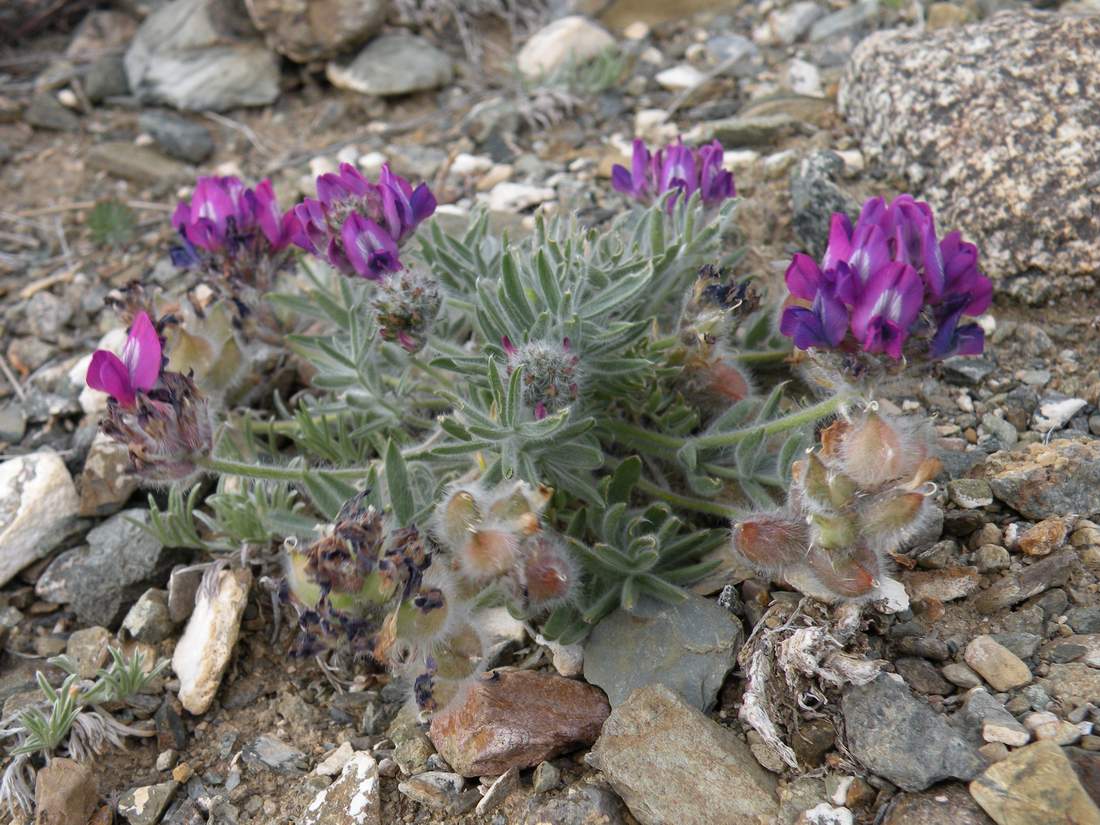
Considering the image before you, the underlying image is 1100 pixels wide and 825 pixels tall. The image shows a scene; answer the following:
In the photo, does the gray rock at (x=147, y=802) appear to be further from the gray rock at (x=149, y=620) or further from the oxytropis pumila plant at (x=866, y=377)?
the oxytropis pumila plant at (x=866, y=377)

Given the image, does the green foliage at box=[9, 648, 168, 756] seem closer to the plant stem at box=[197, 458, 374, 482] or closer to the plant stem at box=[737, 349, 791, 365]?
the plant stem at box=[197, 458, 374, 482]

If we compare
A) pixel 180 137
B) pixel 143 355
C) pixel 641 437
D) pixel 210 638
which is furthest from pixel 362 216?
pixel 180 137

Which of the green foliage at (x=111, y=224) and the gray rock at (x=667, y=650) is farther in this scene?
the green foliage at (x=111, y=224)

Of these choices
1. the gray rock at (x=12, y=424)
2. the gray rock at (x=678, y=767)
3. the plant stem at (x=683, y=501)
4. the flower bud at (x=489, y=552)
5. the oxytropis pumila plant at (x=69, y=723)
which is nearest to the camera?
the gray rock at (x=678, y=767)

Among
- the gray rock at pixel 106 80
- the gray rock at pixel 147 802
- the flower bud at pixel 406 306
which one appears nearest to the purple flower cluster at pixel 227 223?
the flower bud at pixel 406 306

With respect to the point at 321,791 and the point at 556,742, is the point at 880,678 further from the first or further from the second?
the point at 321,791

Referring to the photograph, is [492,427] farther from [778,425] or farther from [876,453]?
[876,453]
